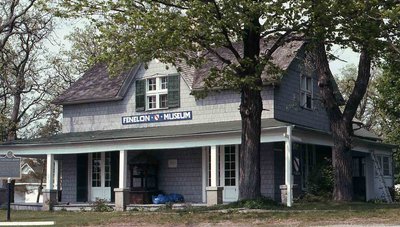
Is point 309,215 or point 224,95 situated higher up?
point 224,95

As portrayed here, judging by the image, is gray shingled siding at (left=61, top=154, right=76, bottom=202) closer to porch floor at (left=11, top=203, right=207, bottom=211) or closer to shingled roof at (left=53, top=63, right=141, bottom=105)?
porch floor at (left=11, top=203, right=207, bottom=211)

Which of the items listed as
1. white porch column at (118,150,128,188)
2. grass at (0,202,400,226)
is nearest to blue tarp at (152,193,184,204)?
white porch column at (118,150,128,188)

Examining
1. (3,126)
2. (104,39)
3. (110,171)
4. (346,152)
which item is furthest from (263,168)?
(3,126)

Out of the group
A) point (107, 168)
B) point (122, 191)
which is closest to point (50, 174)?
point (107, 168)

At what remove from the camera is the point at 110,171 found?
104 ft

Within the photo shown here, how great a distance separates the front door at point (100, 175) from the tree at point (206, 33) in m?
12.0

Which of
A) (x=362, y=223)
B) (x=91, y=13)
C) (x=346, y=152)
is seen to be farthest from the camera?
(x=346, y=152)

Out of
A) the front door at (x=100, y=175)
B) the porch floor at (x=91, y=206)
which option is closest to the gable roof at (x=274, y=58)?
the porch floor at (x=91, y=206)

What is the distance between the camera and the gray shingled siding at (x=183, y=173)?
96.4 ft

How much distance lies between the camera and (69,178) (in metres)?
33.2

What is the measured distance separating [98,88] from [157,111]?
14.2ft

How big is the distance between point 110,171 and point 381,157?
1470cm

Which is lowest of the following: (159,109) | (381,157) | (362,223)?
(362,223)

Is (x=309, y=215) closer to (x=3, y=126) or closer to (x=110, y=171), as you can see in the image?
(x=110, y=171)
